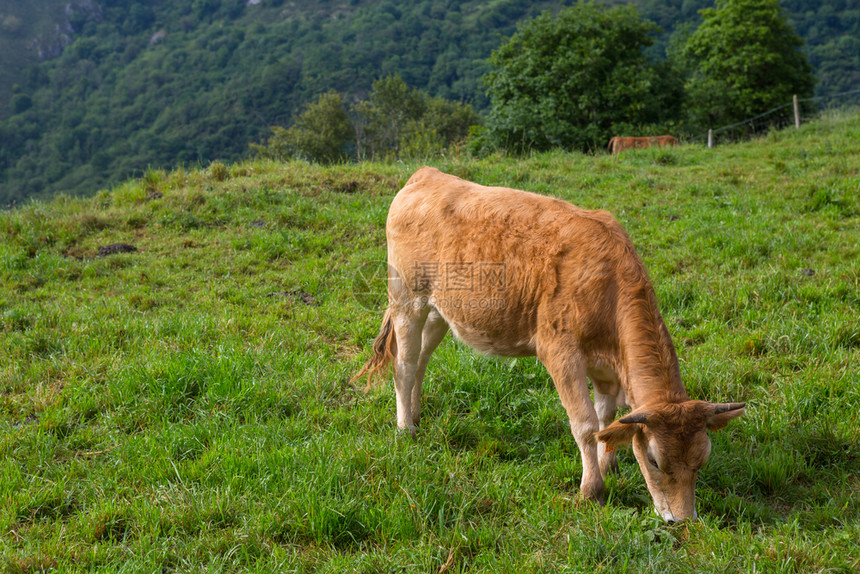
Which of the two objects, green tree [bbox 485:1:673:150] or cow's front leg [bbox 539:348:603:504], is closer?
cow's front leg [bbox 539:348:603:504]

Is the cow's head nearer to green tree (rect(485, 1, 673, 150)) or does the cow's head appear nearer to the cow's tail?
the cow's tail

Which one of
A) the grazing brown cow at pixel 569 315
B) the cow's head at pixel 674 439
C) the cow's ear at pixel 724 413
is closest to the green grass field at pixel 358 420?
the cow's head at pixel 674 439

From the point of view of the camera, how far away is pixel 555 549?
2.98 m

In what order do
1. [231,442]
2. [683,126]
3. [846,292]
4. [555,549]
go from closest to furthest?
[555,549] < [231,442] < [846,292] < [683,126]

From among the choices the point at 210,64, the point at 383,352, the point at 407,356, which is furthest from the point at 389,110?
the point at 407,356

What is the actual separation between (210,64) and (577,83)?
298 feet

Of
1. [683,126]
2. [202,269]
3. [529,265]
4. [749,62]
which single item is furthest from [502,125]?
[529,265]

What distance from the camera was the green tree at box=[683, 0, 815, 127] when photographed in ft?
107

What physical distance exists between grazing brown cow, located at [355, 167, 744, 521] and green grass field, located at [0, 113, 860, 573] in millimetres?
408

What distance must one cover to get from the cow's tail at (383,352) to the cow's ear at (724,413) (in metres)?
2.45

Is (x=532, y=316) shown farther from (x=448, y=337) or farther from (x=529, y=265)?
(x=448, y=337)

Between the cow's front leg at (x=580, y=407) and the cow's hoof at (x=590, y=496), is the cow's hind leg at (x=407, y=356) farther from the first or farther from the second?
the cow's hoof at (x=590, y=496)

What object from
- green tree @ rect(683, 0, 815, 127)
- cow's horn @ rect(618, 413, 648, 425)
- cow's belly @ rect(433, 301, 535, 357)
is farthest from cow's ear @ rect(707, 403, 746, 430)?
green tree @ rect(683, 0, 815, 127)

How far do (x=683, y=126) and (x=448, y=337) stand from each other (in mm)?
29798
